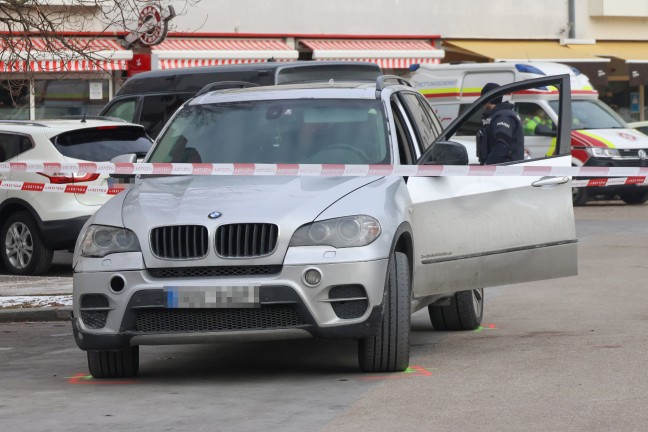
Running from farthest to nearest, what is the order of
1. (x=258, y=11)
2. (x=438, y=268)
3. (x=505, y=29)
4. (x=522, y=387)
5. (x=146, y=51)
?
(x=505, y=29), (x=258, y=11), (x=146, y=51), (x=438, y=268), (x=522, y=387)

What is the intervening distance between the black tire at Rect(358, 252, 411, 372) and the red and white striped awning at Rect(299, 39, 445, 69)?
2452 centimetres

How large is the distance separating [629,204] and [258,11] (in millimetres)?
10562

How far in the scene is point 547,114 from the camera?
80.3 ft

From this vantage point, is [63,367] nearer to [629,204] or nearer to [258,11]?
[629,204]

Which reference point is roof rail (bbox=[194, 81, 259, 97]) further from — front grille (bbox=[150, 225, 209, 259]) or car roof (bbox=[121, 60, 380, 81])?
car roof (bbox=[121, 60, 380, 81])

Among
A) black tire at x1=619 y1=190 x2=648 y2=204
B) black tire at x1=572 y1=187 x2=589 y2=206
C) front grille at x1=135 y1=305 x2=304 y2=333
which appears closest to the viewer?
front grille at x1=135 y1=305 x2=304 y2=333

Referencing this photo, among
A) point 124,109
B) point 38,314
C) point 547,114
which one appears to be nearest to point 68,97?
point 547,114

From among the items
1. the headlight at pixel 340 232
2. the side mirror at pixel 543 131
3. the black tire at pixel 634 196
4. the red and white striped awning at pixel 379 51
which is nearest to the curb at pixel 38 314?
the headlight at pixel 340 232

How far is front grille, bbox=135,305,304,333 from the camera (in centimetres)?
779

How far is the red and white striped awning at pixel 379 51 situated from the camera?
3306cm

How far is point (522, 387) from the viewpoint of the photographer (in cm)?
768

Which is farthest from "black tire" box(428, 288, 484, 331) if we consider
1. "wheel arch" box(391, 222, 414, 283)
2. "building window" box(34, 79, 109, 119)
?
"building window" box(34, 79, 109, 119)

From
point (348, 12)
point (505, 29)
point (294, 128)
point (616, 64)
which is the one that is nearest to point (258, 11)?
point (348, 12)

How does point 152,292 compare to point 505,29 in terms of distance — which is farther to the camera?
point 505,29
